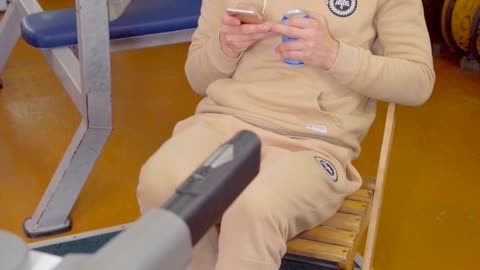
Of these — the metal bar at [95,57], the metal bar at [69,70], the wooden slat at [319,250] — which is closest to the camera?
the wooden slat at [319,250]

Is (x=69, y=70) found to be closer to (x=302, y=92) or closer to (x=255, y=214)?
(x=302, y=92)

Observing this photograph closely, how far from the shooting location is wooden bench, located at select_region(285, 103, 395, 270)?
4.95 ft

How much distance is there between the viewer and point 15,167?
264 centimetres

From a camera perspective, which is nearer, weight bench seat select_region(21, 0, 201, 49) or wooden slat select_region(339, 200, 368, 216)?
wooden slat select_region(339, 200, 368, 216)

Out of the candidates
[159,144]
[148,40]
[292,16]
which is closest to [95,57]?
[148,40]

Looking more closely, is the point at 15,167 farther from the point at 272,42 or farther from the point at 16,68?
the point at 272,42

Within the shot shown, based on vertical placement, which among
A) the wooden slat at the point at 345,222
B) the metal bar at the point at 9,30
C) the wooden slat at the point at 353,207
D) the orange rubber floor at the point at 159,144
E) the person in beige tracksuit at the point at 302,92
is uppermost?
the person in beige tracksuit at the point at 302,92

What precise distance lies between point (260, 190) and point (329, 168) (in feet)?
0.71

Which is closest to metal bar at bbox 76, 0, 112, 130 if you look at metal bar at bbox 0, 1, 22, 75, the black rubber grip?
metal bar at bbox 0, 1, 22, 75

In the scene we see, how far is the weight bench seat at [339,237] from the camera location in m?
1.50

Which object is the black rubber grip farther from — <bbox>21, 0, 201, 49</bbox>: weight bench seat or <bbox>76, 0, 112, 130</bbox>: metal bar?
<bbox>21, 0, 201, 49</bbox>: weight bench seat

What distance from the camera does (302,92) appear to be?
162 centimetres

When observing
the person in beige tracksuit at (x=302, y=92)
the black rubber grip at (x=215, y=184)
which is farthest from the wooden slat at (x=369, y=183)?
the black rubber grip at (x=215, y=184)

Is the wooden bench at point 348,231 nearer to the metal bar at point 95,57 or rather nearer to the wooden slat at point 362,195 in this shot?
the wooden slat at point 362,195
